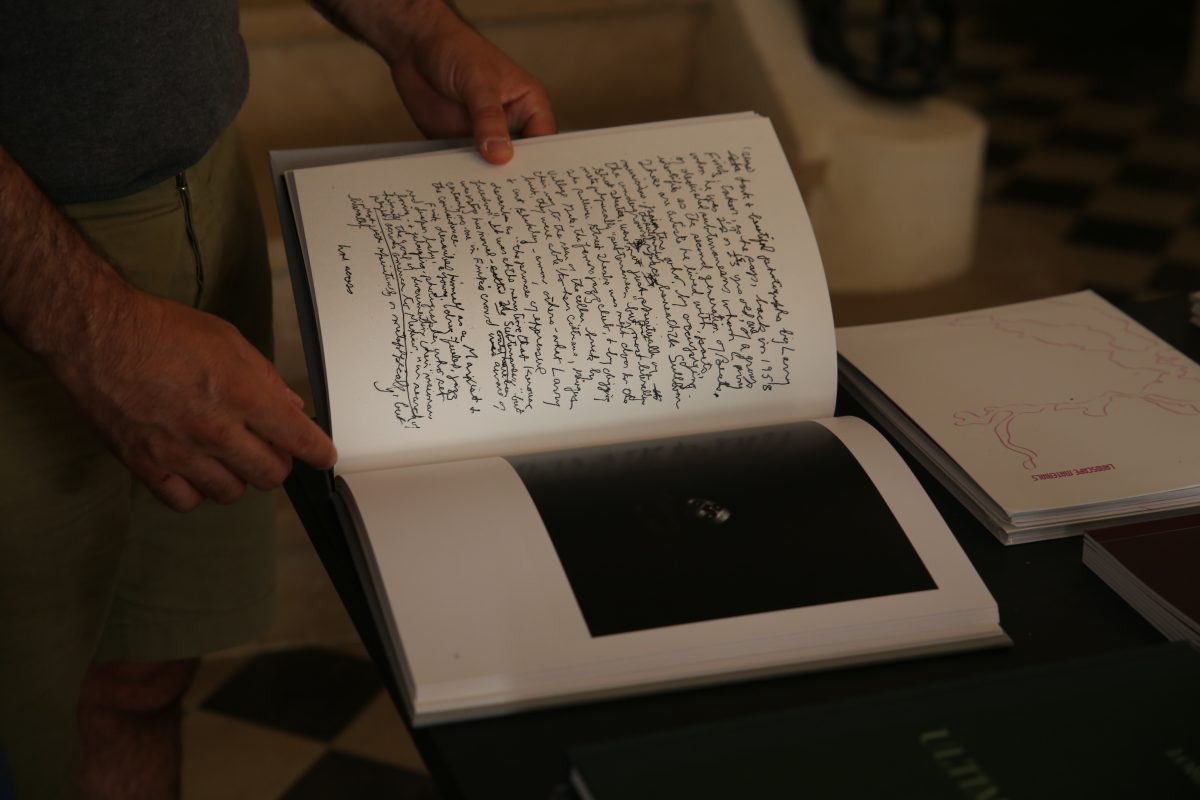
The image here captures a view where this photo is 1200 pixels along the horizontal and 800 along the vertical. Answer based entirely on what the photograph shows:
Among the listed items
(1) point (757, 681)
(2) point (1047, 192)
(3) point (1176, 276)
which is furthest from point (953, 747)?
(2) point (1047, 192)

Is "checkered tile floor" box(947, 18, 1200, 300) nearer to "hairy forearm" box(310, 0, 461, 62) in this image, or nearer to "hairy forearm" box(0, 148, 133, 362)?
"hairy forearm" box(310, 0, 461, 62)

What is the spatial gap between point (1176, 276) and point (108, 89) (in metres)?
2.54

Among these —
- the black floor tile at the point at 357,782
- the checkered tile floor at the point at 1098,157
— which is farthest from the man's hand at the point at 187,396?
the checkered tile floor at the point at 1098,157

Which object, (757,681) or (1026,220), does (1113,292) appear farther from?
(757,681)

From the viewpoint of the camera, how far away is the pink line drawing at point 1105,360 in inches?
35.1

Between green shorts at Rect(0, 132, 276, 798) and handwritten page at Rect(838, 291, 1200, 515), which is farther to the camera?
green shorts at Rect(0, 132, 276, 798)

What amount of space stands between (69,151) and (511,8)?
60.6 inches

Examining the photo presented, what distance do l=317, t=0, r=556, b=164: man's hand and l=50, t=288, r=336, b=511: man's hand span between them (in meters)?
0.29

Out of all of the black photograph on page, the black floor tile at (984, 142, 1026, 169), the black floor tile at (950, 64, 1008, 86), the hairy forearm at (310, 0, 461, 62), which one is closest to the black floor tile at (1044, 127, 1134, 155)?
the black floor tile at (984, 142, 1026, 169)

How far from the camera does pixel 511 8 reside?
2.38 m

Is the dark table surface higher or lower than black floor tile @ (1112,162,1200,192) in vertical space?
higher

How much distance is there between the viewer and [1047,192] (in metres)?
3.37

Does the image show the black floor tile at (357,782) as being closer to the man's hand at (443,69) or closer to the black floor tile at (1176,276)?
the man's hand at (443,69)

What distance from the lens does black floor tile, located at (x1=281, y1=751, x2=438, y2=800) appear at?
165cm
